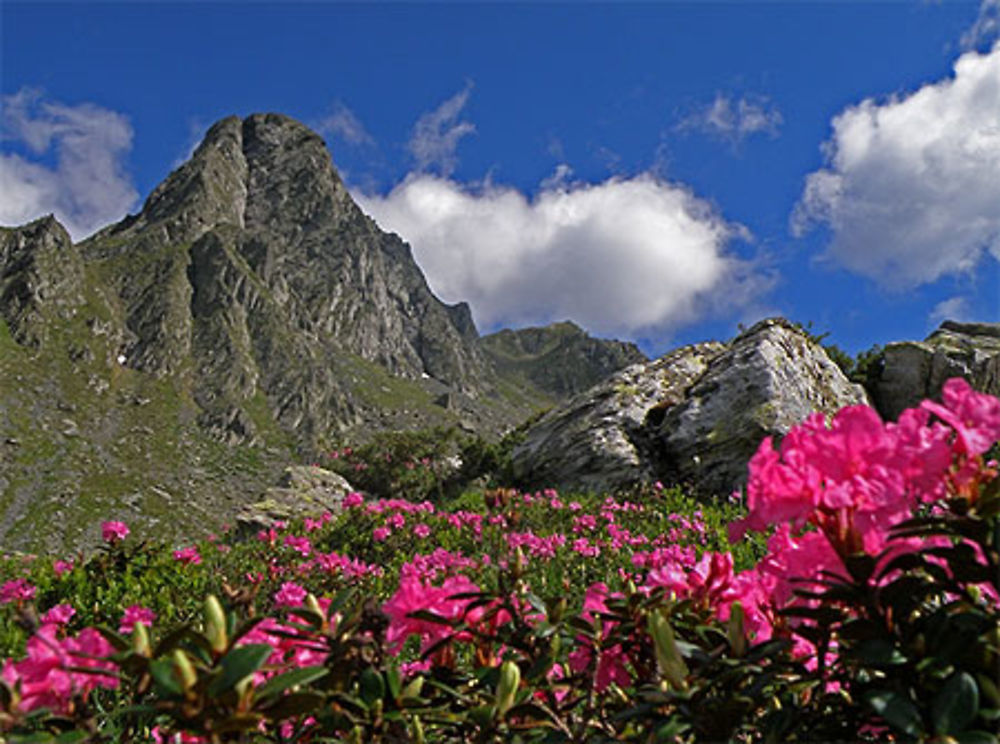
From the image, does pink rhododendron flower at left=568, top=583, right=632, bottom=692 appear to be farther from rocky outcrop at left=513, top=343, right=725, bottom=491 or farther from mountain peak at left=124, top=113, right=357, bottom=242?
mountain peak at left=124, top=113, right=357, bottom=242

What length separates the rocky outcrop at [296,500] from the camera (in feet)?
34.1

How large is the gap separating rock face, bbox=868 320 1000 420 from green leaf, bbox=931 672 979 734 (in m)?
14.1

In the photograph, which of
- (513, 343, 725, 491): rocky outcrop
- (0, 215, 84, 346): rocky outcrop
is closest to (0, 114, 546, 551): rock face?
(0, 215, 84, 346): rocky outcrop

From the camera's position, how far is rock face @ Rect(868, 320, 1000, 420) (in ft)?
42.8

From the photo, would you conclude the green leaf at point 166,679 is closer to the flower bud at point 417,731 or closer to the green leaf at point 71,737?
the green leaf at point 71,737

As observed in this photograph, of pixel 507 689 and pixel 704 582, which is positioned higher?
pixel 704 582

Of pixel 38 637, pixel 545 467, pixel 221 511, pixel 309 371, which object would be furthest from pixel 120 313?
pixel 38 637

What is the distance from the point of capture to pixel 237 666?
2.93 feet

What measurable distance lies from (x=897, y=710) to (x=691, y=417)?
9864 millimetres

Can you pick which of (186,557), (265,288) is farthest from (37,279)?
(186,557)

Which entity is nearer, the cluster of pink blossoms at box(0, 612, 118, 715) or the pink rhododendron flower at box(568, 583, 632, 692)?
the cluster of pink blossoms at box(0, 612, 118, 715)

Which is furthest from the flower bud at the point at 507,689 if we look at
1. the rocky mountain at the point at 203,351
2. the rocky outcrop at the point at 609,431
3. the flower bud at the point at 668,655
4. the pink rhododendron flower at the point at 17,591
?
the rocky mountain at the point at 203,351

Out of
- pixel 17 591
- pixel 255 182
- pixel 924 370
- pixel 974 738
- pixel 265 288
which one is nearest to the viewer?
pixel 974 738

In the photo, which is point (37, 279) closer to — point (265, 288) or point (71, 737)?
point (265, 288)
